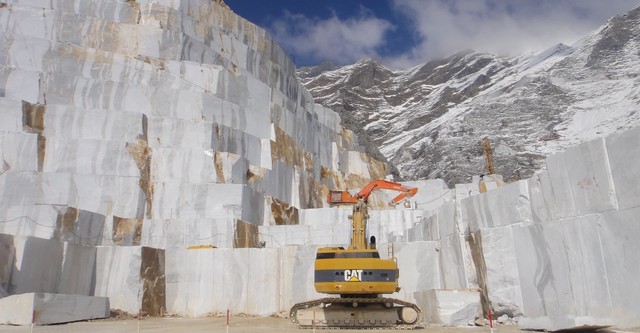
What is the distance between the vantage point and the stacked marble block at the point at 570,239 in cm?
1127

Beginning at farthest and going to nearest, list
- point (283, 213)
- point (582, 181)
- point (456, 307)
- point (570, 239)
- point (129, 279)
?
point (283, 213)
point (129, 279)
point (456, 307)
point (570, 239)
point (582, 181)

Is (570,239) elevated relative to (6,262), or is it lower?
lower

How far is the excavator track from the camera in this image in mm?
15625

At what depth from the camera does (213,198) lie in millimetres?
27875

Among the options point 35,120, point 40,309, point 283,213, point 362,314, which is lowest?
point 362,314

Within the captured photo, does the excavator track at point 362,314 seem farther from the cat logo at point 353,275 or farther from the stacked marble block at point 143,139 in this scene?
the stacked marble block at point 143,139

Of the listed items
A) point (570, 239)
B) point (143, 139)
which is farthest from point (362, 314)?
point (143, 139)

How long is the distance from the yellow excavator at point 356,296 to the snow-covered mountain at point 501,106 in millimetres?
44421

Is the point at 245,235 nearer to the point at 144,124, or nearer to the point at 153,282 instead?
the point at 153,282

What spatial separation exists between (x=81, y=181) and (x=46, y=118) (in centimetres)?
464

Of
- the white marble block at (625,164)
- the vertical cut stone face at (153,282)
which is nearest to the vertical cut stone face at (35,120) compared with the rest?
the vertical cut stone face at (153,282)

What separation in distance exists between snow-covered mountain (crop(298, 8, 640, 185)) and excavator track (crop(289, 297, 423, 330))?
146 ft

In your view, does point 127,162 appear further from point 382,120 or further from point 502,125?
point 382,120

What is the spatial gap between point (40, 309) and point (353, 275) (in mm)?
9293
